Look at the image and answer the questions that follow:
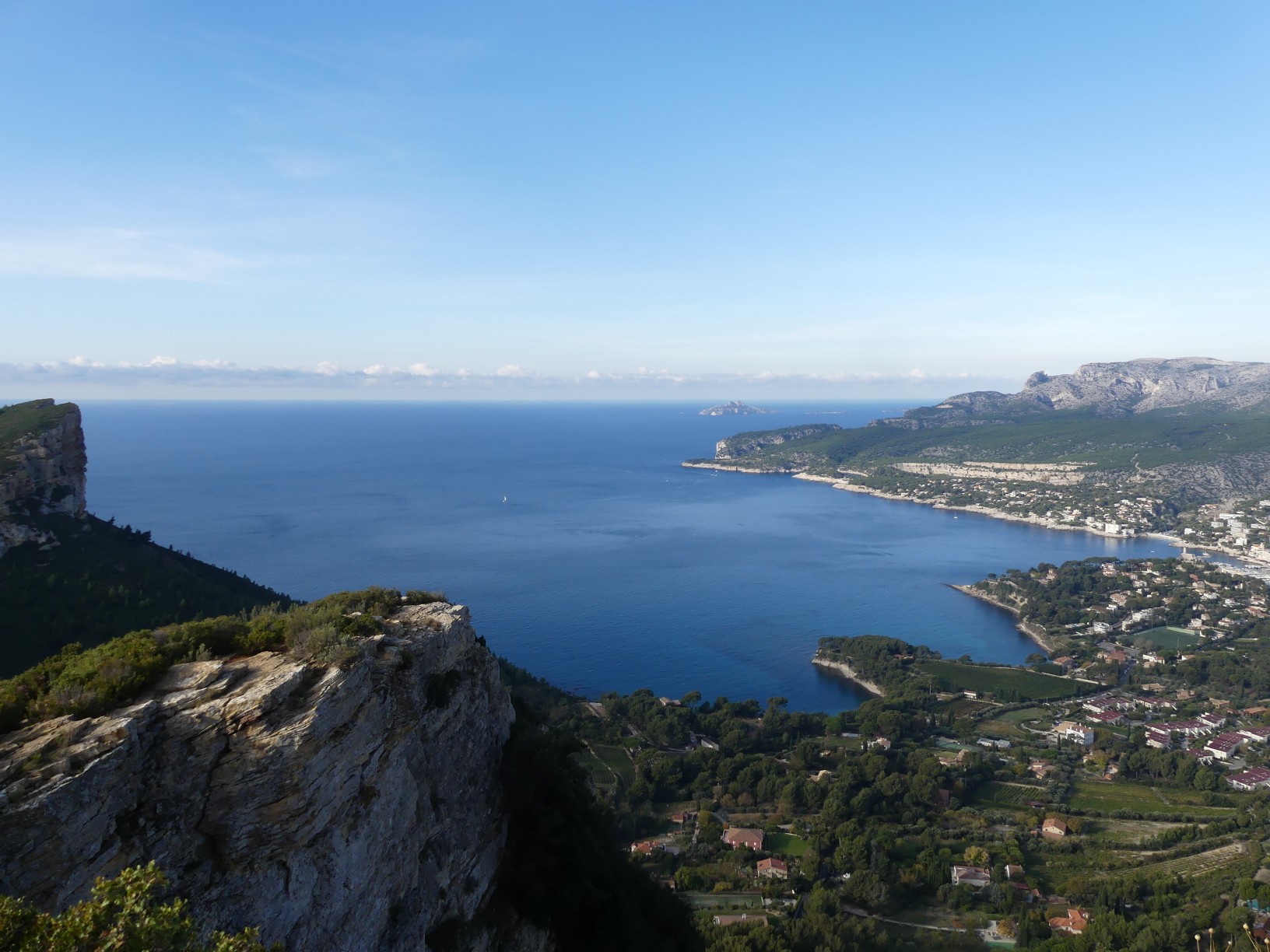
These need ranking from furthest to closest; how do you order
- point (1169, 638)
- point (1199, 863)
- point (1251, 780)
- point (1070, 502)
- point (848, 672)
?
point (1070, 502), point (1169, 638), point (848, 672), point (1251, 780), point (1199, 863)

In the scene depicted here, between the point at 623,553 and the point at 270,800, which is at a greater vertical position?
the point at 270,800

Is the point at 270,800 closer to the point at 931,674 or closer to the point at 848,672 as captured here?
the point at 848,672

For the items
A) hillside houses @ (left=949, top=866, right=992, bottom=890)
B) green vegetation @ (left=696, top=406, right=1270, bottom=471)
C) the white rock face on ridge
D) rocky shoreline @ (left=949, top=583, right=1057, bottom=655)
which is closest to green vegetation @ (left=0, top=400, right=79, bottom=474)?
hillside houses @ (left=949, top=866, right=992, bottom=890)

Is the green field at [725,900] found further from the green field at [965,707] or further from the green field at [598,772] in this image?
the green field at [965,707]

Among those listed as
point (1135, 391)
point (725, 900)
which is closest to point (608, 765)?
point (725, 900)

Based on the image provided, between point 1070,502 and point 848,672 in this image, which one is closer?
point 848,672

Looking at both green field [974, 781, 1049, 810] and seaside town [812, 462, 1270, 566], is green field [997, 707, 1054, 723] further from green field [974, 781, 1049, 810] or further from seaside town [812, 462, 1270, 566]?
seaside town [812, 462, 1270, 566]

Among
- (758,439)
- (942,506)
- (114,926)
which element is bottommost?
(942,506)

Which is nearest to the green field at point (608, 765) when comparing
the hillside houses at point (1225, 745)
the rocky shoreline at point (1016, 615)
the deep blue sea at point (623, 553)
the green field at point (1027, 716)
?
the deep blue sea at point (623, 553)

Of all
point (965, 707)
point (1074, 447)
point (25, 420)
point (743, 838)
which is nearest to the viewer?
point (743, 838)
